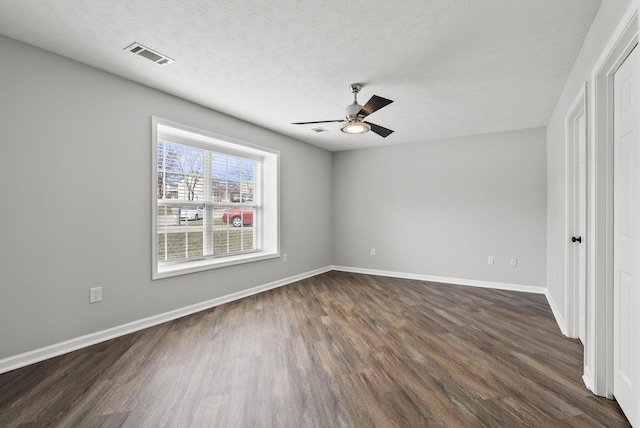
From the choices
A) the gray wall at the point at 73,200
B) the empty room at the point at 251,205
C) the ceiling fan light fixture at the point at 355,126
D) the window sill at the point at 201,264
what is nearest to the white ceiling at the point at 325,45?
the empty room at the point at 251,205

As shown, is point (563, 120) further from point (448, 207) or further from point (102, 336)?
point (102, 336)

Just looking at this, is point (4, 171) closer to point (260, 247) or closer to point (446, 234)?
point (260, 247)

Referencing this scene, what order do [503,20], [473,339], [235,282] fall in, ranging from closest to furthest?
1. [503,20]
2. [473,339]
3. [235,282]

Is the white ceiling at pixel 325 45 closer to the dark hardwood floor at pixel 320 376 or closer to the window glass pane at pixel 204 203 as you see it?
the window glass pane at pixel 204 203

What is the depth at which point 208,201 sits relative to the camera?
4078mm

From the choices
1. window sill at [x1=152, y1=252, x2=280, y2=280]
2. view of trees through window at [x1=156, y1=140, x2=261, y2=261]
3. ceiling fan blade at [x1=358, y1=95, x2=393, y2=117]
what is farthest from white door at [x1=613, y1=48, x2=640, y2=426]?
view of trees through window at [x1=156, y1=140, x2=261, y2=261]

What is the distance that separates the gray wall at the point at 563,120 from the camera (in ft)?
5.73

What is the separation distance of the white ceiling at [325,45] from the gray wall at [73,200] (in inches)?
9.7

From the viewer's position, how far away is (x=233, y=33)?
2.18 m

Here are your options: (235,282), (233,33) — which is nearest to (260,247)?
(235,282)

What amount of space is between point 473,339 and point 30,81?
4.32 m

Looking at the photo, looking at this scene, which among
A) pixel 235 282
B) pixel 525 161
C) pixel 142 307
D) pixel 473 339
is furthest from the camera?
pixel 525 161

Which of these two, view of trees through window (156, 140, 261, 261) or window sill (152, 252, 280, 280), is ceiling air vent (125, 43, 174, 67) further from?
window sill (152, 252, 280, 280)

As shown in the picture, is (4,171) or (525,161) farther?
(525,161)
